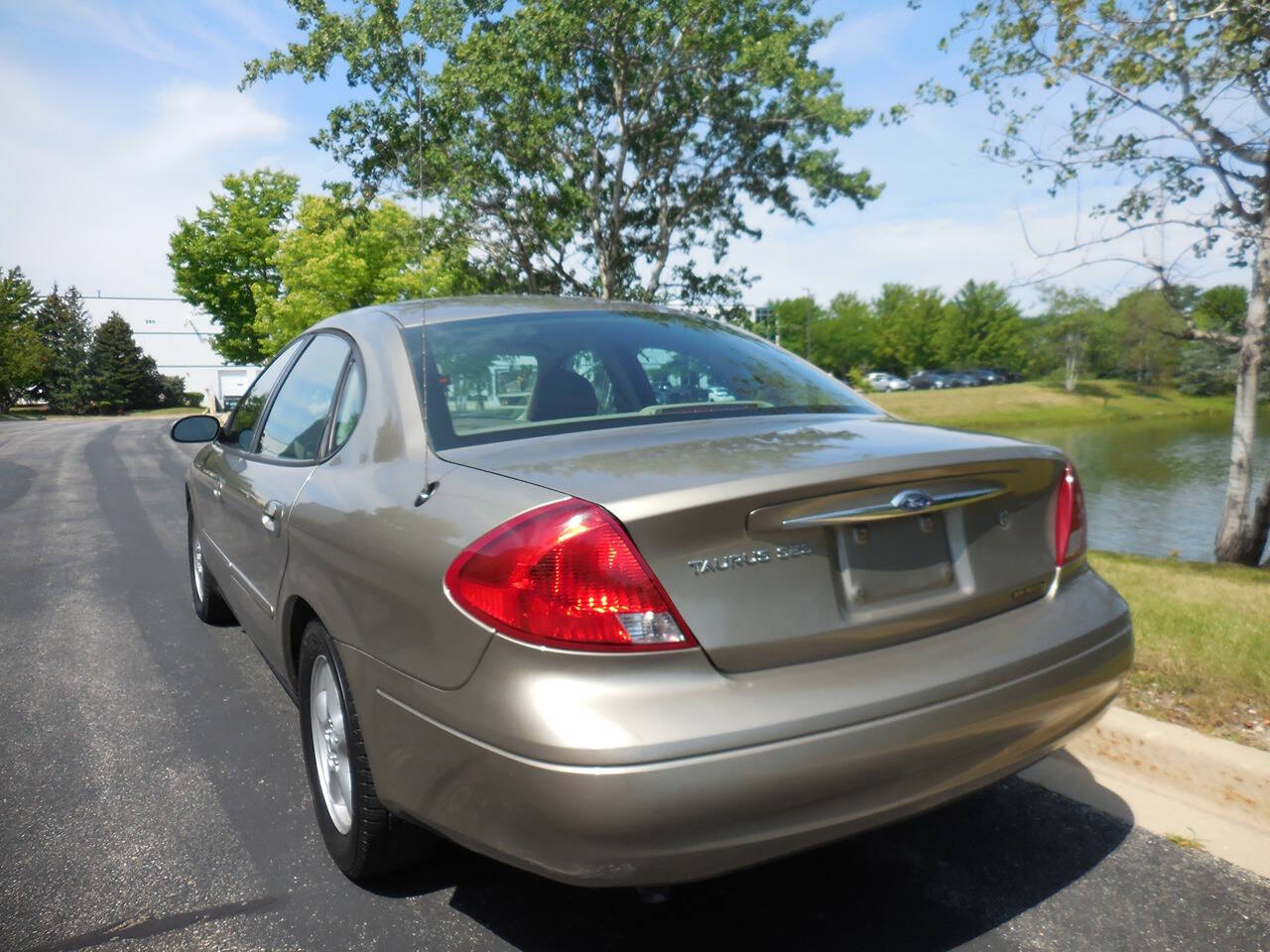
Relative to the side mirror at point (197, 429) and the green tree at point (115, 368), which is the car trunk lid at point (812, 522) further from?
the green tree at point (115, 368)

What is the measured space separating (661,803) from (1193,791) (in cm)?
222

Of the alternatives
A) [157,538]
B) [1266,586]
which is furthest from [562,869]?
[157,538]

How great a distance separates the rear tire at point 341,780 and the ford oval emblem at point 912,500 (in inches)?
57.4

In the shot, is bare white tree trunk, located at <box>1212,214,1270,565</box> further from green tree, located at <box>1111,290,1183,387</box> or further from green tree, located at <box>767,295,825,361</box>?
green tree, located at <box>767,295,825,361</box>

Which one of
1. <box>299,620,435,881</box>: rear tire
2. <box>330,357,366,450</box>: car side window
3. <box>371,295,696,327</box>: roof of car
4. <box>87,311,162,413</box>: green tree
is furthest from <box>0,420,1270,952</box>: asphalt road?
<box>87,311,162,413</box>: green tree

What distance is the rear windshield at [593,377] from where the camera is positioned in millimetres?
2787

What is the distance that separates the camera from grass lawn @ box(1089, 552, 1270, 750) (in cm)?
366

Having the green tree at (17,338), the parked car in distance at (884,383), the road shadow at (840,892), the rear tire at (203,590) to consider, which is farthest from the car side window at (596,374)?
the parked car in distance at (884,383)

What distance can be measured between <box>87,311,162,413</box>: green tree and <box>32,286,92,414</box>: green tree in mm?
697

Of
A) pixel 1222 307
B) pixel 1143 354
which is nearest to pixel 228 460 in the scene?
pixel 1222 307

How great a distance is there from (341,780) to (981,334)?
358 ft

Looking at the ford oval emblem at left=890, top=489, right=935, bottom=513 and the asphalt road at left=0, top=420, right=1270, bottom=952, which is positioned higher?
the ford oval emblem at left=890, top=489, right=935, bottom=513

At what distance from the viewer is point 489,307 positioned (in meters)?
3.53

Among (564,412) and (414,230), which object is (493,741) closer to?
(564,412)
